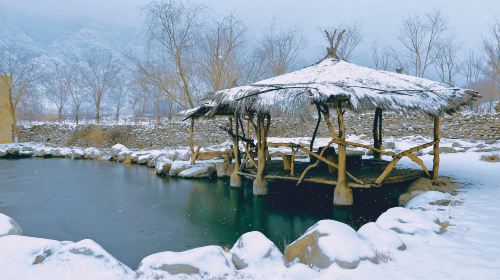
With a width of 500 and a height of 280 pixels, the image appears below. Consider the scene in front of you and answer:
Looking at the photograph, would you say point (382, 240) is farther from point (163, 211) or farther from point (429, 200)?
point (163, 211)

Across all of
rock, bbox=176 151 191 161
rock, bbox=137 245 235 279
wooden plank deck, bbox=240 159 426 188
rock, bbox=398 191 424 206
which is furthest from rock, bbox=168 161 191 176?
rock, bbox=137 245 235 279

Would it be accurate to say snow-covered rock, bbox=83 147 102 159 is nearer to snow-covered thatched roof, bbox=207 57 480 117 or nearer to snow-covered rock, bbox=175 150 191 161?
snow-covered rock, bbox=175 150 191 161

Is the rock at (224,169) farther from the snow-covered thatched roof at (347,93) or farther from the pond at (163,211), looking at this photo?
the snow-covered thatched roof at (347,93)

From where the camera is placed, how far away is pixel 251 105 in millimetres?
8641

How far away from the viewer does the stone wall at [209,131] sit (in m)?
16.7

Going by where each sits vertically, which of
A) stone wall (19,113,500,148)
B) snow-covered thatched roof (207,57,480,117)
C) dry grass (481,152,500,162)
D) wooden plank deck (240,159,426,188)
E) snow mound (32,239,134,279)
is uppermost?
snow-covered thatched roof (207,57,480,117)

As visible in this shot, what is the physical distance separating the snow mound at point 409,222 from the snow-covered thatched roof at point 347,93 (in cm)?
272

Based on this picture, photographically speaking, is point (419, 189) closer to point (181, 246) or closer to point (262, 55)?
point (181, 246)

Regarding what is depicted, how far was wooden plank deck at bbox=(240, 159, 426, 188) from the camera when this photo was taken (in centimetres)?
862

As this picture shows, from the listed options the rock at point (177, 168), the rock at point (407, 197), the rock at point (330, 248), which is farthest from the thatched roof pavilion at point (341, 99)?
the rock at point (177, 168)

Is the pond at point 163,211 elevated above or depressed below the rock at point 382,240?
below

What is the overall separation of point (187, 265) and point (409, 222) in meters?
2.95

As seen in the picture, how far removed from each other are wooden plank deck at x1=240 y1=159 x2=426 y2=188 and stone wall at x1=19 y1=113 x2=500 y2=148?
4.71 meters

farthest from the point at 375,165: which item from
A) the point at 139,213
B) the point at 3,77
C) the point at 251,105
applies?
the point at 3,77
